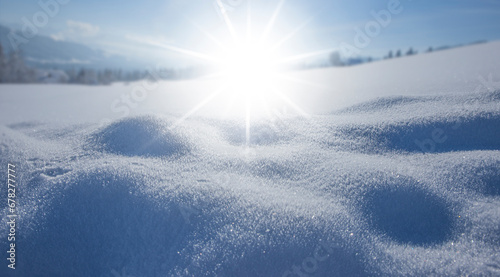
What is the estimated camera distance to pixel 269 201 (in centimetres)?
134

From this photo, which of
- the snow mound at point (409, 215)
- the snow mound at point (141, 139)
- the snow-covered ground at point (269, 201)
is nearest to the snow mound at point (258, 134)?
the snow-covered ground at point (269, 201)

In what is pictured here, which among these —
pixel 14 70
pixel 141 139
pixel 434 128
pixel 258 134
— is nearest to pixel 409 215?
pixel 434 128

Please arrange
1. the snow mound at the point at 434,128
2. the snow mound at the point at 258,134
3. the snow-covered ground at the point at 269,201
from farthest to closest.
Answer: the snow mound at the point at 258,134 < the snow mound at the point at 434,128 < the snow-covered ground at the point at 269,201

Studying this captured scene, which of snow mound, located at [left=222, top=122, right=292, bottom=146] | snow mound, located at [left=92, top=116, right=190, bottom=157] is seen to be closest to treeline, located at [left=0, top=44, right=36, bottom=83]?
snow mound, located at [left=92, top=116, right=190, bottom=157]

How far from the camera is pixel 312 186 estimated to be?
1.50 metres

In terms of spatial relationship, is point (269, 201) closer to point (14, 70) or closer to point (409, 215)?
point (409, 215)

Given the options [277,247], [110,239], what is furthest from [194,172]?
[277,247]

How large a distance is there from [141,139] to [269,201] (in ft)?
4.02

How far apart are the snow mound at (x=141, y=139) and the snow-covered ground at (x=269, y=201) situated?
0.01 meters

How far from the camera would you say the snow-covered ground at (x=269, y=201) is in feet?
3.72

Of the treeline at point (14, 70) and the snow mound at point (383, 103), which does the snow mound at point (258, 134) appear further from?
the treeline at point (14, 70)

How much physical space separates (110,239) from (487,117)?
2.64 metres

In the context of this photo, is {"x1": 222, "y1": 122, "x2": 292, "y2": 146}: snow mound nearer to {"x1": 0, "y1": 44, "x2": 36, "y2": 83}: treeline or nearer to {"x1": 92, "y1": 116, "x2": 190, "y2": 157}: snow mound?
{"x1": 92, "y1": 116, "x2": 190, "y2": 157}: snow mound

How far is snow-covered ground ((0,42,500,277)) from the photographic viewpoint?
3.72ft
